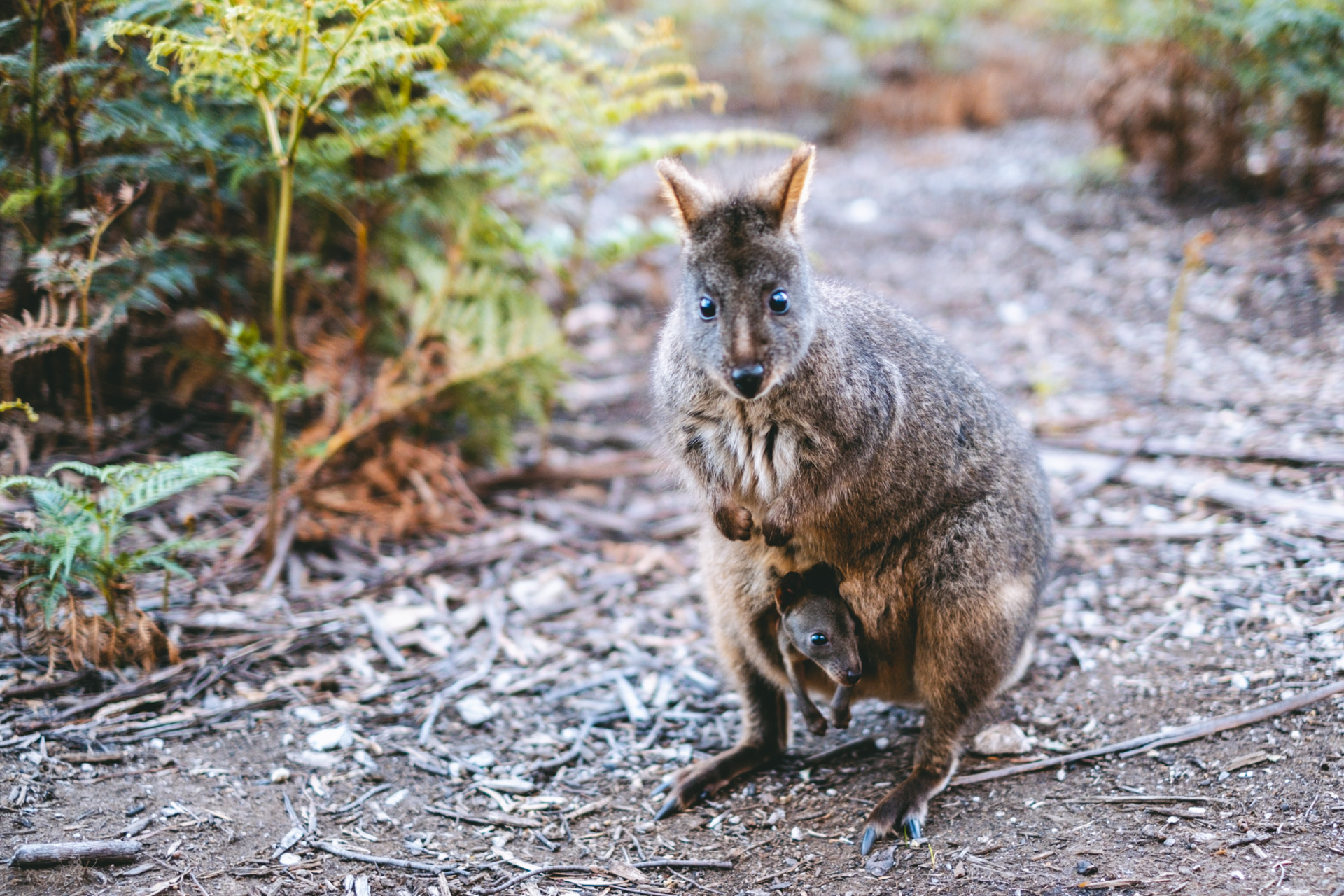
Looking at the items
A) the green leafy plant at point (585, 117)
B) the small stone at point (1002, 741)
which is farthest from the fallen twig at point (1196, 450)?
the green leafy plant at point (585, 117)

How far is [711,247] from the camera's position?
3033mm

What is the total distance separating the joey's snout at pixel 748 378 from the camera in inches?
111

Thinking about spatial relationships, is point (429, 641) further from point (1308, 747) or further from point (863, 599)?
point (1308, 747)

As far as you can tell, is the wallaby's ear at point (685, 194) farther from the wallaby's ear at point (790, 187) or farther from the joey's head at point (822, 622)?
the joey's head at point (822, 622)

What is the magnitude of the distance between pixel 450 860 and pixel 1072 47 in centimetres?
1142

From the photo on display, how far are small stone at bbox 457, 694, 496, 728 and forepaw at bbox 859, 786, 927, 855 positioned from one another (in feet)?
4.84

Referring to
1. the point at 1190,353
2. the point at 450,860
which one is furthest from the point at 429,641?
the point at 1190,353

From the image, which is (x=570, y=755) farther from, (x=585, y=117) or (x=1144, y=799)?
(x=585, y=117)

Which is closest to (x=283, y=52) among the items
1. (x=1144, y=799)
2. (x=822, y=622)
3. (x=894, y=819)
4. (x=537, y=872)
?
(x=822, y=622)

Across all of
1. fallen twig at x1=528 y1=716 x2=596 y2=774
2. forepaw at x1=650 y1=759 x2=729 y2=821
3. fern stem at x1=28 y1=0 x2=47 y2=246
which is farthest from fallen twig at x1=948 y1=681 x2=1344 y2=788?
fern stem at x1=28 y1=0 x2=47 y2=246

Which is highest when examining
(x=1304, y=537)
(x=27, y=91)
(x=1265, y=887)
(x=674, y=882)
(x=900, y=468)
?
(x=27, y=91)

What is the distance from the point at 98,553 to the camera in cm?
323

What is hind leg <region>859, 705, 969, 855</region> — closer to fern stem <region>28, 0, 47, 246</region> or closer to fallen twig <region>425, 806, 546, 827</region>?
fallen twig <region>425, 806, 546, 827</region>

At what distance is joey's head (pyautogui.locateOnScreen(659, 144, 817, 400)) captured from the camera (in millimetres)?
2900
